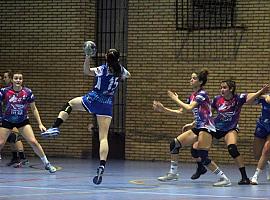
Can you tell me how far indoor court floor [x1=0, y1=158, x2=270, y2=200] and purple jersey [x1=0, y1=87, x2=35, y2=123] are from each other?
116 centimetres

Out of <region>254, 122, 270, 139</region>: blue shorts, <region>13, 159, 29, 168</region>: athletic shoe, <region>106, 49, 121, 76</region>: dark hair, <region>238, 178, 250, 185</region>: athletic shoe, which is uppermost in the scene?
<region>106, 49, 121, 76</region>: dark hair

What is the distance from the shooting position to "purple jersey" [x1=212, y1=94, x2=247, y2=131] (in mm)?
14039

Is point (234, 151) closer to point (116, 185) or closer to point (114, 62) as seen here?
point (116, 185)

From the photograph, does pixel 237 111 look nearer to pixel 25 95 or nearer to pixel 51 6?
pixel 25 95

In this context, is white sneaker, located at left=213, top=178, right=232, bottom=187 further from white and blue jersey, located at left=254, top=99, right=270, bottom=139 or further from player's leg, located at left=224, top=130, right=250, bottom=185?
white and blue jersey, located at left=254, top=99, right=270, bottom=139

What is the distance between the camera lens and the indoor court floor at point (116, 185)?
11.2m

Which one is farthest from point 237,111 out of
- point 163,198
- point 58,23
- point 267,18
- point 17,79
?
point 58,23

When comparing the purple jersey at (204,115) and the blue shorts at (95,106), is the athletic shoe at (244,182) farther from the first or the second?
the blue shorts at (95,106)

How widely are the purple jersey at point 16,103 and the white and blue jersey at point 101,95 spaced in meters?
3.29

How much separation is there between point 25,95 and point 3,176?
203cm

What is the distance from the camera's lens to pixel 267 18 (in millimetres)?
19672

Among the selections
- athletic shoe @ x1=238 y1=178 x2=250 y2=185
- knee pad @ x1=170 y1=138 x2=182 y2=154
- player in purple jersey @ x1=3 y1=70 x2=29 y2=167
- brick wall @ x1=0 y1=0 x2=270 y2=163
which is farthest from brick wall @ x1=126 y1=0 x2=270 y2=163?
knee pad @ x1=170 y1=138 x2=182 y2=154

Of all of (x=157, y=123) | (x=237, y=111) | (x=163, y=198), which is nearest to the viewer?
(x=163, y=198)

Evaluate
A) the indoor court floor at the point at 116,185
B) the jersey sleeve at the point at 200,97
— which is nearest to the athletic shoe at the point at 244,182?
the indoor court floor at the point at 116,185
